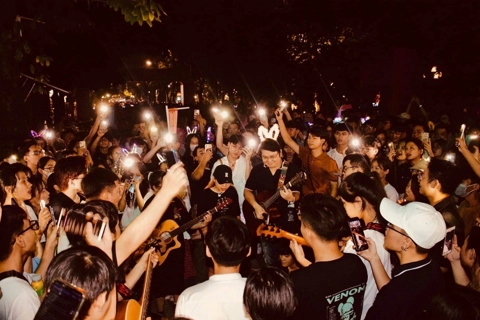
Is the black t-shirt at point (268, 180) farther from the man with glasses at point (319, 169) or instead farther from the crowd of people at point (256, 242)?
the man with glasses at point (319, 169)

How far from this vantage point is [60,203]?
479 cm

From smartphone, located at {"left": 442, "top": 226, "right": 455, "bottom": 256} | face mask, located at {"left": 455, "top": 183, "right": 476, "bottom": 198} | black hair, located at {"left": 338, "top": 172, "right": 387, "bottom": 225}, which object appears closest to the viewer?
smartphone, located at {"left": 442, "top": 226, "right": 455, "bottom": 256}

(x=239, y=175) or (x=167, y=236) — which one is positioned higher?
(x=239, y=175)

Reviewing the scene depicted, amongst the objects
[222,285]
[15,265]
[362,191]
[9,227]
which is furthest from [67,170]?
[362,191]

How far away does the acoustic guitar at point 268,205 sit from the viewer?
6227mm

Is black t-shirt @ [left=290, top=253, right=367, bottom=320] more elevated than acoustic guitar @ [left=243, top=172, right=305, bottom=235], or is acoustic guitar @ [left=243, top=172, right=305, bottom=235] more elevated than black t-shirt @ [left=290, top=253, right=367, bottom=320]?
acoustic guitar @ [left=243, top=172, right=305, bottom=235]

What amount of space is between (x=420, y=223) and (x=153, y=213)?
1.98 m

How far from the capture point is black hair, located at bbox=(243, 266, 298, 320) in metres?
2.53

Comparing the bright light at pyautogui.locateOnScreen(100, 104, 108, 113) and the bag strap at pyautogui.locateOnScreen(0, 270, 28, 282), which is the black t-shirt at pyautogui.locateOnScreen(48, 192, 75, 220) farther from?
the bright light at pyautogui.locateOnScreen(100, 104, 108, 113)

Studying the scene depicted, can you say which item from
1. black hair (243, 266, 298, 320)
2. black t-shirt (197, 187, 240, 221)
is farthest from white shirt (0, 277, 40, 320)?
black t-shirt (197, 187, 240, 221)

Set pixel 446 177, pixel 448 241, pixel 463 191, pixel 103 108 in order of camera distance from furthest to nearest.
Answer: pixel 103 108, pixel 463 191, pixel 446 177, pixel 448 241

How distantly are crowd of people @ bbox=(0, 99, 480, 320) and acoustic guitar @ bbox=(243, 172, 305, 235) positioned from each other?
0.02 metres

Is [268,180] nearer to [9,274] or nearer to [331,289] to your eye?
[331,289]

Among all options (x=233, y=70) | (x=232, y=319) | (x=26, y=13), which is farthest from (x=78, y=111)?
(x=232, y=319)
